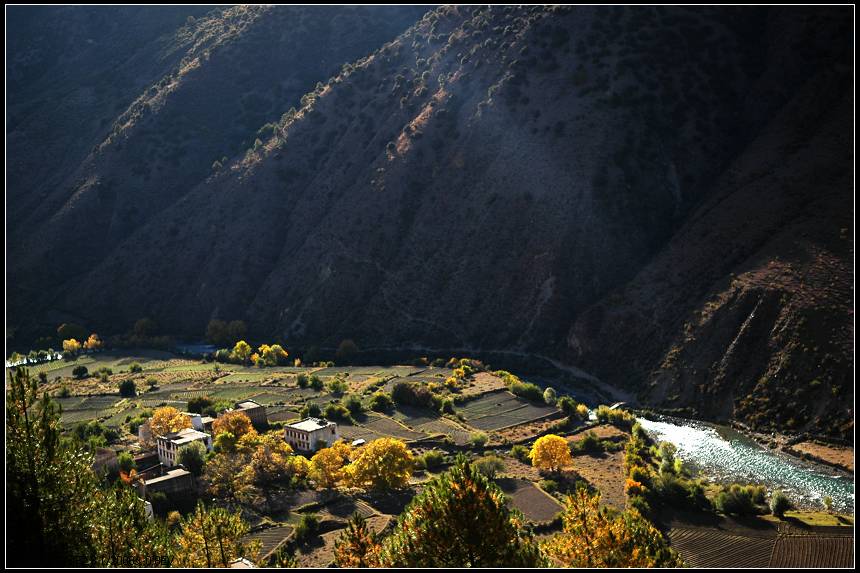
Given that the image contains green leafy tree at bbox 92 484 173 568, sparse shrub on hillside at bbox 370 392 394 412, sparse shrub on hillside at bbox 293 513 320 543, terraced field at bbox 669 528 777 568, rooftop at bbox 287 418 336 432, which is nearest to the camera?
green leafy tree at bbox 92 484 173 568

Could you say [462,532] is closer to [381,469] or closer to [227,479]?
[381,469]

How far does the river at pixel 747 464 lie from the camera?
62.6m

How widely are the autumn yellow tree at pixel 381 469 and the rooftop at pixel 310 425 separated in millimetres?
10008

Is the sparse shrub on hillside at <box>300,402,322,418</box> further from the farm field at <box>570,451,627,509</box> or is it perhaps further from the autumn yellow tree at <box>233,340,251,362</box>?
the autumn yellow tree at <box>233,340,251,362</box>

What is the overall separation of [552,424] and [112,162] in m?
117

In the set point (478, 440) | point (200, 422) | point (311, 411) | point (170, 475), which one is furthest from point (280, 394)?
point (170, 475)

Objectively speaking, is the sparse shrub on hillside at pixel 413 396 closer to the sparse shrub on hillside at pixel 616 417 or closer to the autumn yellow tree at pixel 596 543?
the sparse shrub on hillside at pixel 616 417

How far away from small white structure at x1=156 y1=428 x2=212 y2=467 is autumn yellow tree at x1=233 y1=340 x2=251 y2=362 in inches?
1572

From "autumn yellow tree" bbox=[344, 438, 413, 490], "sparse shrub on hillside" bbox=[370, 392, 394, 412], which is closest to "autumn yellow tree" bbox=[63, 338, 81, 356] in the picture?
"sparse shrub on hillside" bbox=[370, 392, 394, 412]

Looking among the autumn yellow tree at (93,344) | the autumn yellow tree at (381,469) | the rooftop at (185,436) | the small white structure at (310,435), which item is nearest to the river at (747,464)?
the autumn yellow tree at (381,469)

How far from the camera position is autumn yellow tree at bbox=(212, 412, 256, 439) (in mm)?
71750

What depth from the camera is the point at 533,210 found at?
4498 inches

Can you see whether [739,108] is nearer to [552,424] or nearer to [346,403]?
[552,424]

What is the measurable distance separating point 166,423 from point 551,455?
32.7 meters
